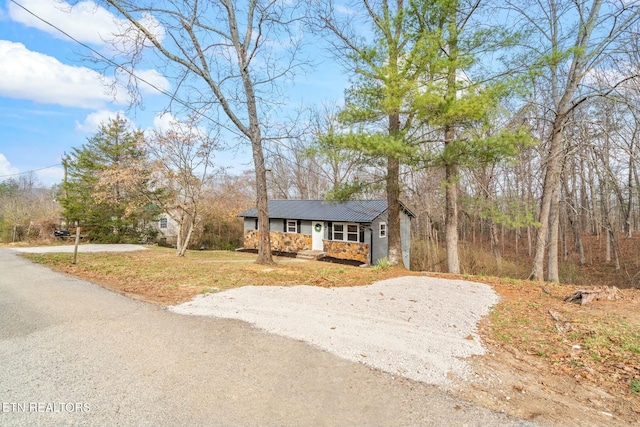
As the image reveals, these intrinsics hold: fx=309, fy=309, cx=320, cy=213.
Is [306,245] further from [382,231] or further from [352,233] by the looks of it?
[382,231]

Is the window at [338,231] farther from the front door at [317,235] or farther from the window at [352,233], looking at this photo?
the front door at [317,235]

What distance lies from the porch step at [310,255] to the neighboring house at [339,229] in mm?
72

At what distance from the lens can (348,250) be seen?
667 inches

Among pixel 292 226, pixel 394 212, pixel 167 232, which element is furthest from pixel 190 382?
pixel 167 232

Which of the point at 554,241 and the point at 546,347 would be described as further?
the point at 554,241

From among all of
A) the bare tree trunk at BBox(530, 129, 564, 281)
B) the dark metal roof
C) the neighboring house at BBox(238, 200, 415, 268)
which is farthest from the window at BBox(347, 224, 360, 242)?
the bare tree trunk at BBox(530, 129, 564, 281)

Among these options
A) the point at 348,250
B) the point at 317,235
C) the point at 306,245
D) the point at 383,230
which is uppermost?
the point at 383,230

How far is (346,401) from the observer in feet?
8.14

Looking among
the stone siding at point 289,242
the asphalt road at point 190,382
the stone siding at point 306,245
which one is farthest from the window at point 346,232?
the asphalt road at point 190,382

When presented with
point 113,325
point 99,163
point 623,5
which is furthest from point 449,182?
point 99,163

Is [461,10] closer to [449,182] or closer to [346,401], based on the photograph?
[449,182]

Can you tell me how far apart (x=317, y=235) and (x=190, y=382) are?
15733 millimetres

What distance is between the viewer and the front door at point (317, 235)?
18169 mm

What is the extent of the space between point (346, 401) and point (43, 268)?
988cm
